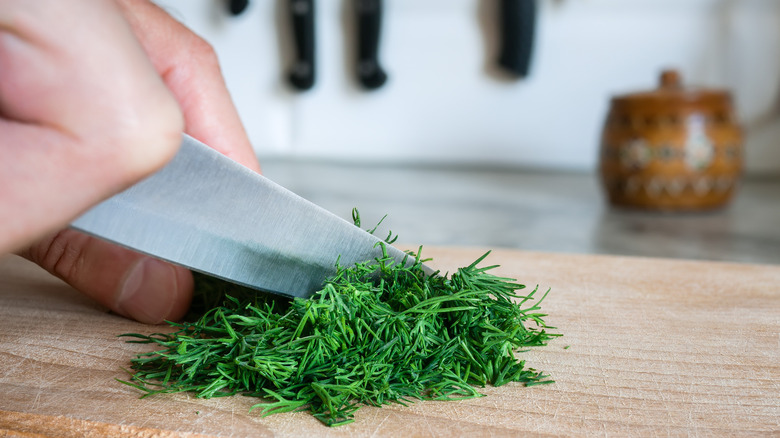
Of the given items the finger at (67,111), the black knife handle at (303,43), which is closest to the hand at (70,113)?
the finger at (67,111)

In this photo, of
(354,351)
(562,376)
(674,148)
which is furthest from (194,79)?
(674,148)

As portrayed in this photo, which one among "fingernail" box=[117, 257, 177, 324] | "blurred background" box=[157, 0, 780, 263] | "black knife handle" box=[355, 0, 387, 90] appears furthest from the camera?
"black knife handle" box=[355, 0, 387, 90]

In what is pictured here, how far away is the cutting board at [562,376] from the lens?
612 mm

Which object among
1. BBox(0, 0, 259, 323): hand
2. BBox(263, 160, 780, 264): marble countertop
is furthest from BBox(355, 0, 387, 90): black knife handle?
BBox(0, 0, 259, 323): hand

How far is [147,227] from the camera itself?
0.66 metres

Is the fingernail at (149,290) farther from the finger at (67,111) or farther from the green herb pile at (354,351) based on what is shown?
the finger at (67,111)

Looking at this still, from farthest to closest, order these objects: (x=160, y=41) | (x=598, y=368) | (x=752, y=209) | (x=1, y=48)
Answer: (x=752, y=209)
(x=160, y=41)
(x=598, y=368)
(x=1, y=48)

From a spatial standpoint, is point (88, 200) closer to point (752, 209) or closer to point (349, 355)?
point (349, 355)

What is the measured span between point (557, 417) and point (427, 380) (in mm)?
129

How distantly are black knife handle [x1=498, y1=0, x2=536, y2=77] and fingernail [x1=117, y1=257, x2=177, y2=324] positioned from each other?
8.17ft

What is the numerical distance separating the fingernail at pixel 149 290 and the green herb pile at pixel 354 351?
69 mm

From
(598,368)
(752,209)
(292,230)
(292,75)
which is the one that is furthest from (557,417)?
(292,75)

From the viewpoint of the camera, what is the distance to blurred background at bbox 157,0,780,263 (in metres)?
2.95

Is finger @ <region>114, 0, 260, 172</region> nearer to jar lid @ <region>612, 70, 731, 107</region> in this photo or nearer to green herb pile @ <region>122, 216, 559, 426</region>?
green herb pile @ <region>122, 216, 559, 426</region>
